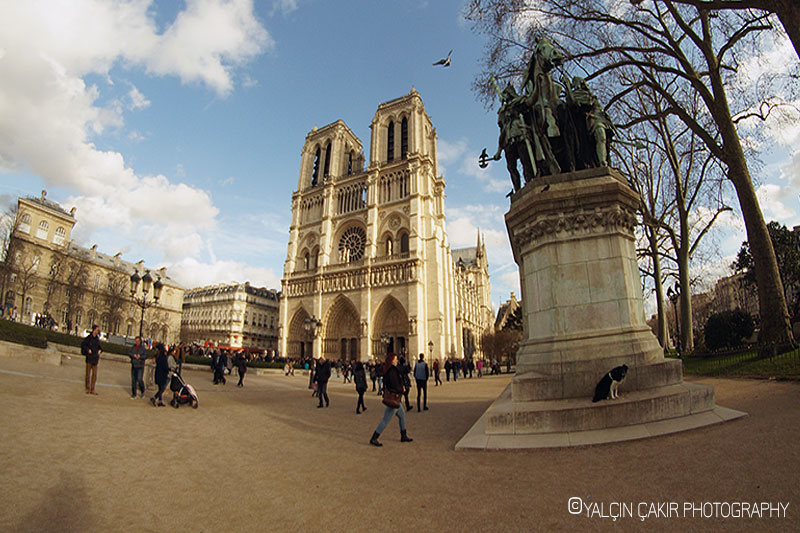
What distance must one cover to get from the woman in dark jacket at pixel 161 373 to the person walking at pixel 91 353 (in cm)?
109

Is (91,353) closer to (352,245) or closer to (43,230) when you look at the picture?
(352,245)

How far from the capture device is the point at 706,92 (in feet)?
35.5

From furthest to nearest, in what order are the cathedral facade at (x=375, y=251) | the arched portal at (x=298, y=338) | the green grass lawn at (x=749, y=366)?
the arched portal at (x=298, y=338)
the cathedral facade at (x=375, y=251)
the green grass lawn at (x=749, y=366)

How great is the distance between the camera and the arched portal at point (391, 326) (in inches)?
1375

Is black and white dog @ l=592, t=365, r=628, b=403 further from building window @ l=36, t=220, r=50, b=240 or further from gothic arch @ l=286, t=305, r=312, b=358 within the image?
building window @ l=36, t=220, r=50, b=240

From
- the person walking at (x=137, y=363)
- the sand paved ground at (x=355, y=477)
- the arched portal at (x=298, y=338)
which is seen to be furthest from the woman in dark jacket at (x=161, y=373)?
the arched portal at (x=298, y=338)

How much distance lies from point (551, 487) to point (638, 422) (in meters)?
2.04

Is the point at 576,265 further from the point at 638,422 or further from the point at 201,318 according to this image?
the point at 201,318

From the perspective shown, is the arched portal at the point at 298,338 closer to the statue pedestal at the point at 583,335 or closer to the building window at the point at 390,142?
the building window at the point at 390,142

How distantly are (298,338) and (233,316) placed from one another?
76.6ft

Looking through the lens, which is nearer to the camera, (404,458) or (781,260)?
(404,458)

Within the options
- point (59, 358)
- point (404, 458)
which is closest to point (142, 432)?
point (404, 458)

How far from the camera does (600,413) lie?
4.42m

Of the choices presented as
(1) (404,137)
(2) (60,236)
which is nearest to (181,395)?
(1) (404,137)
